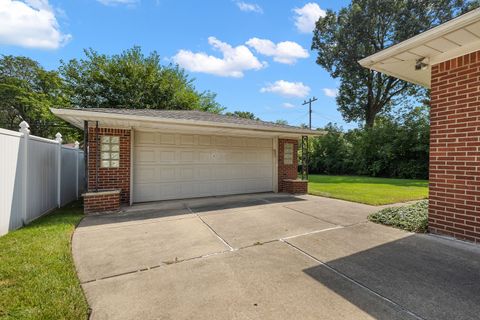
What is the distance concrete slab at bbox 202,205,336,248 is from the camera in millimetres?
3844

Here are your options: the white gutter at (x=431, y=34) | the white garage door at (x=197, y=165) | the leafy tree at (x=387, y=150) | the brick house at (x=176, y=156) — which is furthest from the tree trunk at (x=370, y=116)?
the white gutter at (x=431, y=34)

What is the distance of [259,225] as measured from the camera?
4512mm

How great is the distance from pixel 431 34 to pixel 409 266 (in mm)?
3014

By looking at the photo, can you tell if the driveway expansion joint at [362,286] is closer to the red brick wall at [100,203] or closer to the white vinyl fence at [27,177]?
the red brick wall at [100,203]

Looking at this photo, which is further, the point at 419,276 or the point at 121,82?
the point at 121,82

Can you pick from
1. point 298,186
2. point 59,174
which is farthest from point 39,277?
point 298,186

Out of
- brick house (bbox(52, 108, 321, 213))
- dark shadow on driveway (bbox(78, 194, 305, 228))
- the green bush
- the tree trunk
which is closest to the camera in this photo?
the green bush

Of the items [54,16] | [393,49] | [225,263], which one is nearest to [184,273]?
[225,263]

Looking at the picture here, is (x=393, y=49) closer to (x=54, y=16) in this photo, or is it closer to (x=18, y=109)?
(x=54, y=16)

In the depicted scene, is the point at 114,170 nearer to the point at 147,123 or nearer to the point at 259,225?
the point at 147,123

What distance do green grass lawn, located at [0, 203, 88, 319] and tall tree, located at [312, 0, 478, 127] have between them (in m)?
23.0

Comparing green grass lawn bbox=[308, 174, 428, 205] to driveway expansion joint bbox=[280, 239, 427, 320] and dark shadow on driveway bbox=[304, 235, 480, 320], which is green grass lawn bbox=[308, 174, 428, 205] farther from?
driveway expansion joint bbox=[280, 239, 427, 320]

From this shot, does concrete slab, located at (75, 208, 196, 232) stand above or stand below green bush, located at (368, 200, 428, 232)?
below

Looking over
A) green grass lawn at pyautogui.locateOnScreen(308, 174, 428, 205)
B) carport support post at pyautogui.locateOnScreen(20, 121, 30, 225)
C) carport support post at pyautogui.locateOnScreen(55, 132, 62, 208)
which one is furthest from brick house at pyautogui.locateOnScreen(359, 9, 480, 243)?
carport support post at pyautogui.locateOnScreen(55, 132, 62, 208)
